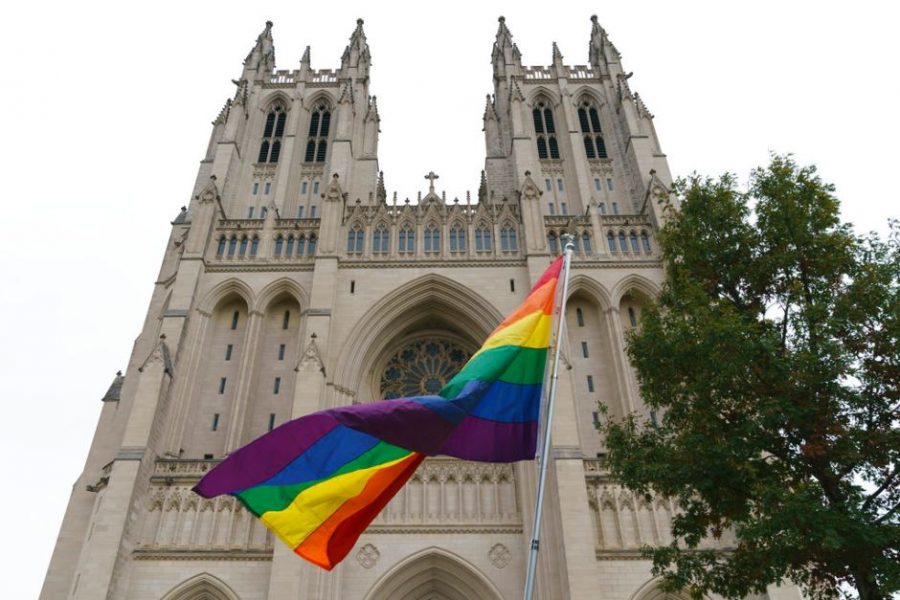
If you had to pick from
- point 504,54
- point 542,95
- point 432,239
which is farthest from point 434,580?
point 504,54

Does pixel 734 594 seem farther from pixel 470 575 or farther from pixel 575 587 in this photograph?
pixel 470 575

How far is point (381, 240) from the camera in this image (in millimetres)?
27625

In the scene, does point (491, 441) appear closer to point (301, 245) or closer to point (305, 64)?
point (301, 245)

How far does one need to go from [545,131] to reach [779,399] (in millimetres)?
26663

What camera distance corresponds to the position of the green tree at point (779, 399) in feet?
29.9

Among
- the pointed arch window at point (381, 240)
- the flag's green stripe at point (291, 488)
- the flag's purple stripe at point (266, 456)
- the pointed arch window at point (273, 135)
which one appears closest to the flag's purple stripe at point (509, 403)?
the flag's green stripe at point (291, 488)

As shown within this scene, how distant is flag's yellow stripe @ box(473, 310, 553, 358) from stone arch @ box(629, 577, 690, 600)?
40.9 feet

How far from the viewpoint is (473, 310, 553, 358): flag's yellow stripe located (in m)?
9.63

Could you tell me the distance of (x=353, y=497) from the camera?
8258mm

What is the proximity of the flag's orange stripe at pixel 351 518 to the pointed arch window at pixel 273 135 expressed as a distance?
1101 inches

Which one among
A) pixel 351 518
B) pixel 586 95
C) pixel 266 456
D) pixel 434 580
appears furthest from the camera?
pixel 586 95

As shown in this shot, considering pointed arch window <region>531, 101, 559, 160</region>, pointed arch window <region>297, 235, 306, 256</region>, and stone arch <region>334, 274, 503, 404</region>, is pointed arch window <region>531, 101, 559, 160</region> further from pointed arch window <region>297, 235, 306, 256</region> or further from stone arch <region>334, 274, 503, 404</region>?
pointed arch window <region>297, 235, 306, 256</region>

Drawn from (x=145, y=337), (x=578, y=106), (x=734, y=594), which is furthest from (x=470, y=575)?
(x=578, y=106)

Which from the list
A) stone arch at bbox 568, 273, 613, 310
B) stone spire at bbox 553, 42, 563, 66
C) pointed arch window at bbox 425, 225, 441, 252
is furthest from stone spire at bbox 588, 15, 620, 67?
stone arch at bbox 568, 273, 613, 310
